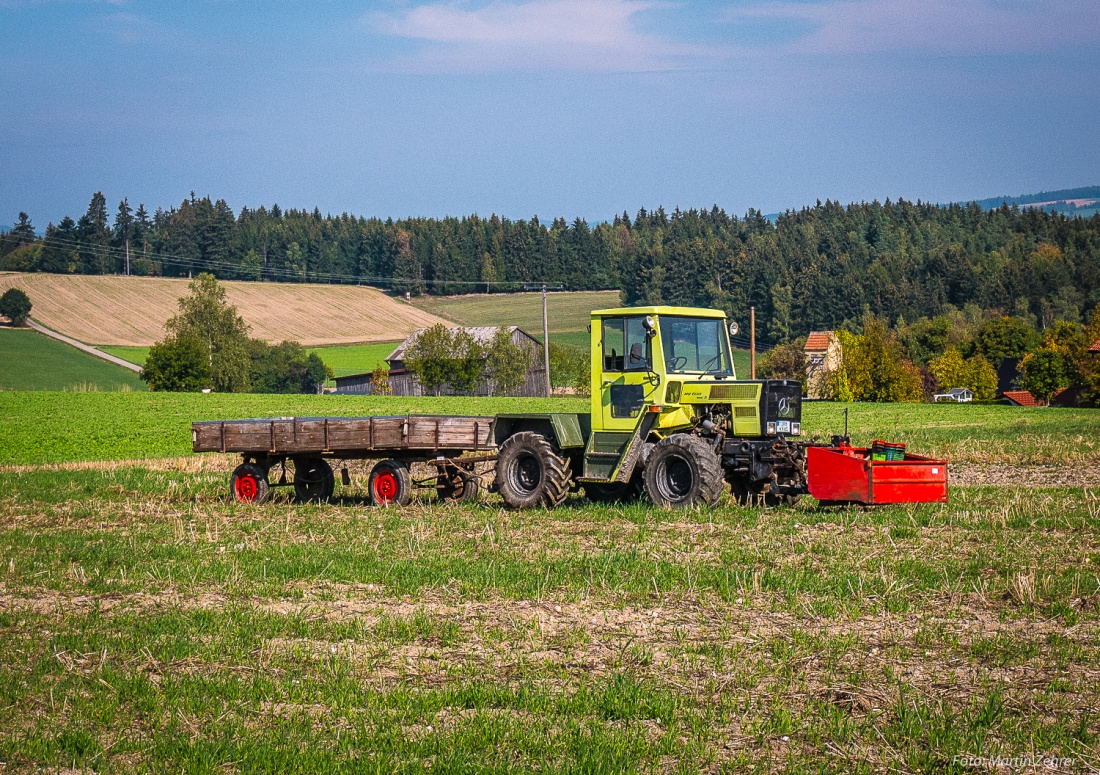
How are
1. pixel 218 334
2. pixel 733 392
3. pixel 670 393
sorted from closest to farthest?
pixel 733 392 → pixel 670 393 → pixel 218 334

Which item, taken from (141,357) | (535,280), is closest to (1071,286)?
(535,280)

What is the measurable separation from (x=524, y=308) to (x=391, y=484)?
107954 mm

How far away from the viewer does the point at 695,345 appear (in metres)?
15.9

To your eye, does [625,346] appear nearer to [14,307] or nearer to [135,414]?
[135,414]

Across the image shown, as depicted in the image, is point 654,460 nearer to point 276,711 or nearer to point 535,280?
point 276,711

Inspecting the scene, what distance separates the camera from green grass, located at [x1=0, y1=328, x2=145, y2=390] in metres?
76.6

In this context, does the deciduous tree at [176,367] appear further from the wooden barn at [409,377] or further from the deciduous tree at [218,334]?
the wooden barn at [409,377]

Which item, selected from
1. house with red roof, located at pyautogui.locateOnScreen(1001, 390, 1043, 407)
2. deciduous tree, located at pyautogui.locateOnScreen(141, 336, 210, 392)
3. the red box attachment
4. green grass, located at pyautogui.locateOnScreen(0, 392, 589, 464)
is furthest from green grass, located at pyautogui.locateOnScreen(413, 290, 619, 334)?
the red box attachment

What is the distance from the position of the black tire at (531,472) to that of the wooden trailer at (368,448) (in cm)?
71

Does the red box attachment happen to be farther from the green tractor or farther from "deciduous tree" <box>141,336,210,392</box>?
"deciduous tree" <box>141,336,210,392</box>

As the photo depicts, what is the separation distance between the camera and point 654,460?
593 inches

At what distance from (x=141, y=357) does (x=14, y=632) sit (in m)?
87.6

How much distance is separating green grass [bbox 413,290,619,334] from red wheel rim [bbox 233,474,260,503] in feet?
284

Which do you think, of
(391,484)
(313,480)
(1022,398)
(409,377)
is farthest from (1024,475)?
(409,377)
